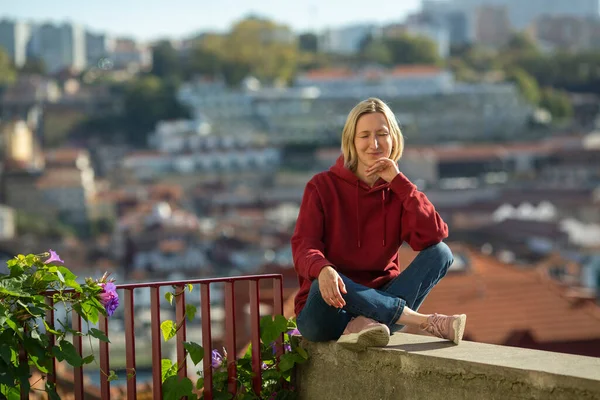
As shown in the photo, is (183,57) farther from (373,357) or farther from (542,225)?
(373,357)

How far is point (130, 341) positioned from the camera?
9.00 ft

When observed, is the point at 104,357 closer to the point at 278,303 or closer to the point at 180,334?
the point at 180,334

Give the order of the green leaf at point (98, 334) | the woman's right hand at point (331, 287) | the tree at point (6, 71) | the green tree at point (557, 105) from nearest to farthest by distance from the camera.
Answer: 1. the green leaf at point (98, 334)
2. the woman's right hand at point (331, 287)
3. the green tree at point (557, 105)
4. the tree at point (6, 71)

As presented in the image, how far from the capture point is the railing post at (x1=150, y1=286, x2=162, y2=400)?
9.02 feet

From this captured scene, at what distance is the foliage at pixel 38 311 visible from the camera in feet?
8.51

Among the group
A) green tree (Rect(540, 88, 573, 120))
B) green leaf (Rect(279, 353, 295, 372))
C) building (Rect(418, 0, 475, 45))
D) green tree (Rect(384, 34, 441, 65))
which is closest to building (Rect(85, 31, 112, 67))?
green tree (Rect(384, 34, 441, 65))

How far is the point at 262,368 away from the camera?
2.89 metres

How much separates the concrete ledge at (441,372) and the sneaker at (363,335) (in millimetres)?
16

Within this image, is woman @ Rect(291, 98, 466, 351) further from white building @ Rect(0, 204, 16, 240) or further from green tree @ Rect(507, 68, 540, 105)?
green tree @ Rect(507, 68, 540, 105)

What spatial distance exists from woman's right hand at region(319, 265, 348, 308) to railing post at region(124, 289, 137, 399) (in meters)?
0.34

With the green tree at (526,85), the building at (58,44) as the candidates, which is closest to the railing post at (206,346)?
the green tree at (526,85)

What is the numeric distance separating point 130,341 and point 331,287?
0.37 metres

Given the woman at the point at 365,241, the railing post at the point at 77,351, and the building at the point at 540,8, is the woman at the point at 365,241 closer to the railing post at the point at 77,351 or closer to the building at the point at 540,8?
the railing post at the point at 77,351

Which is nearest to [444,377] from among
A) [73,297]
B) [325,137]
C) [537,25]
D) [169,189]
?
[73,297]
